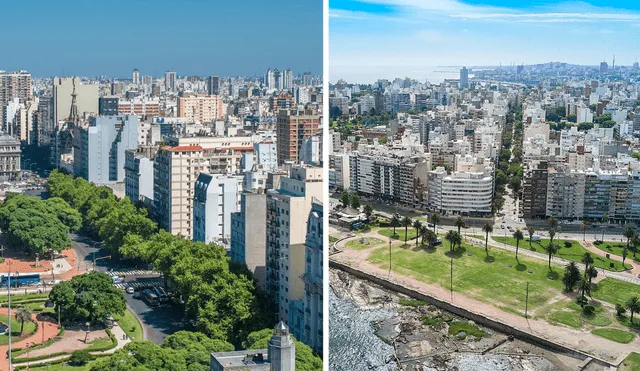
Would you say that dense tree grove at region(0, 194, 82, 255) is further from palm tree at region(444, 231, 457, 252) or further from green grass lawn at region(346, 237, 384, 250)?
palm tree at region(444, 231, 457, 252)

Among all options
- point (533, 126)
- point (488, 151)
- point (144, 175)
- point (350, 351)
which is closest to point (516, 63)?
point (533, 126)

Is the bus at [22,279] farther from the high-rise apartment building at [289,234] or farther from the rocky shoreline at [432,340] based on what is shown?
the rocky shoreline at [432,340]

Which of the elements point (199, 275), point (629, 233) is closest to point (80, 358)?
point (199, 275)

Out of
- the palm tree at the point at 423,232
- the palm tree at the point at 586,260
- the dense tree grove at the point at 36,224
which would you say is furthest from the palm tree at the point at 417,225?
the dense tree grove at the point at 36,224

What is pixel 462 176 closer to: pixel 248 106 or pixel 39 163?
pixel 39 163

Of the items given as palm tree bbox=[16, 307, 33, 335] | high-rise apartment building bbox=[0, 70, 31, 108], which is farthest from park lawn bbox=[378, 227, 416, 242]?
high-rise apartment building bbox=[0, 70, 31, 108]

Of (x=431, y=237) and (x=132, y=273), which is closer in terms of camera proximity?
(x=431, y=237)

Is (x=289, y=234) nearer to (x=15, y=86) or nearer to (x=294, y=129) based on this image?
(x=294, y=129)
